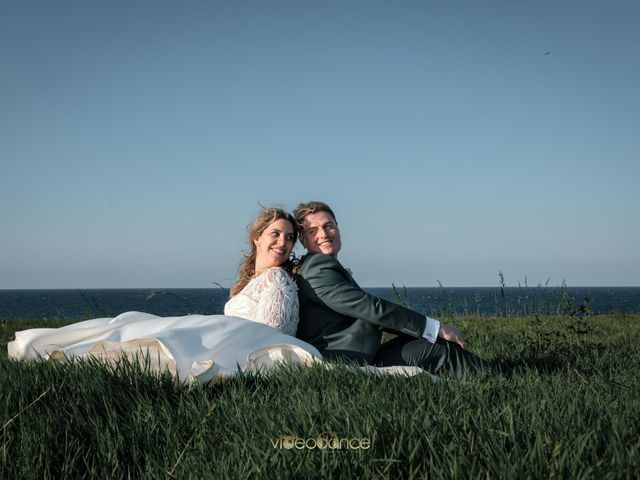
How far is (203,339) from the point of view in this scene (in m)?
4.64

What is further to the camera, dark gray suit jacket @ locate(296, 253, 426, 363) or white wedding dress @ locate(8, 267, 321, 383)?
dark gray suit jacket @ locate(296, 253, 426, 363)

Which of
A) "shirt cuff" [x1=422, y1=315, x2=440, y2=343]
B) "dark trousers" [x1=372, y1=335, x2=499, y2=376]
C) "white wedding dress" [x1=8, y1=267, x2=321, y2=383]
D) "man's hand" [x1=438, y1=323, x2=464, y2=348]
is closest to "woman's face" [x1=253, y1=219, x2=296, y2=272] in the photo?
"white wedding dress" [x1=8, y1=267, x2=321, y2=383]

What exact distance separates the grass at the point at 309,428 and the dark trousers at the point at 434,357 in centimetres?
116

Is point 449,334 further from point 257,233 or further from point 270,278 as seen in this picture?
point 257,233

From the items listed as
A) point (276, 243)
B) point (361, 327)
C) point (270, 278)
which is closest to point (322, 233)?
point (276, 243)

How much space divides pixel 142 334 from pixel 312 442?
2.75 meters

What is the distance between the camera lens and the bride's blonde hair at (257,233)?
570 cm

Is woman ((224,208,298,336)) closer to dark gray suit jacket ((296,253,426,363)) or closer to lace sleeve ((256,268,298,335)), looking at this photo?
lace sleeve ((256,268,298,335))

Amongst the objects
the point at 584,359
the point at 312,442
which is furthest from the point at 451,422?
the point at 584,359

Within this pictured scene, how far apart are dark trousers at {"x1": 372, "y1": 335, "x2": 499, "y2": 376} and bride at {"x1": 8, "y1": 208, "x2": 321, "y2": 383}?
39.2 inches

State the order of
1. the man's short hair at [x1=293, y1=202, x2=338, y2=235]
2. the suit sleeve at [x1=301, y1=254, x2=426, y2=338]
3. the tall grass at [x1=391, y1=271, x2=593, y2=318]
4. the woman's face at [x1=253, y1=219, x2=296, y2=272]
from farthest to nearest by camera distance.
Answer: the tall grass at [x1=391, y1=271, x2=593, y2=318], the man's short hair at [x1=293, y1=202, x2=338, y2=235], the woman's face at [x1=253, y1=219, x2=296, y2=272], the suit sleeve at [x1=301, y1=254, x2=426, y2=338]

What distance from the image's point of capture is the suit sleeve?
202 inches

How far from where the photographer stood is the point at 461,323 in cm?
1005

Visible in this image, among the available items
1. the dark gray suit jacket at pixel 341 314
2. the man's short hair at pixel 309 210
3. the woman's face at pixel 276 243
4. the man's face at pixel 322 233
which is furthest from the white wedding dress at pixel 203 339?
the man's short hair at pixel 309 210
